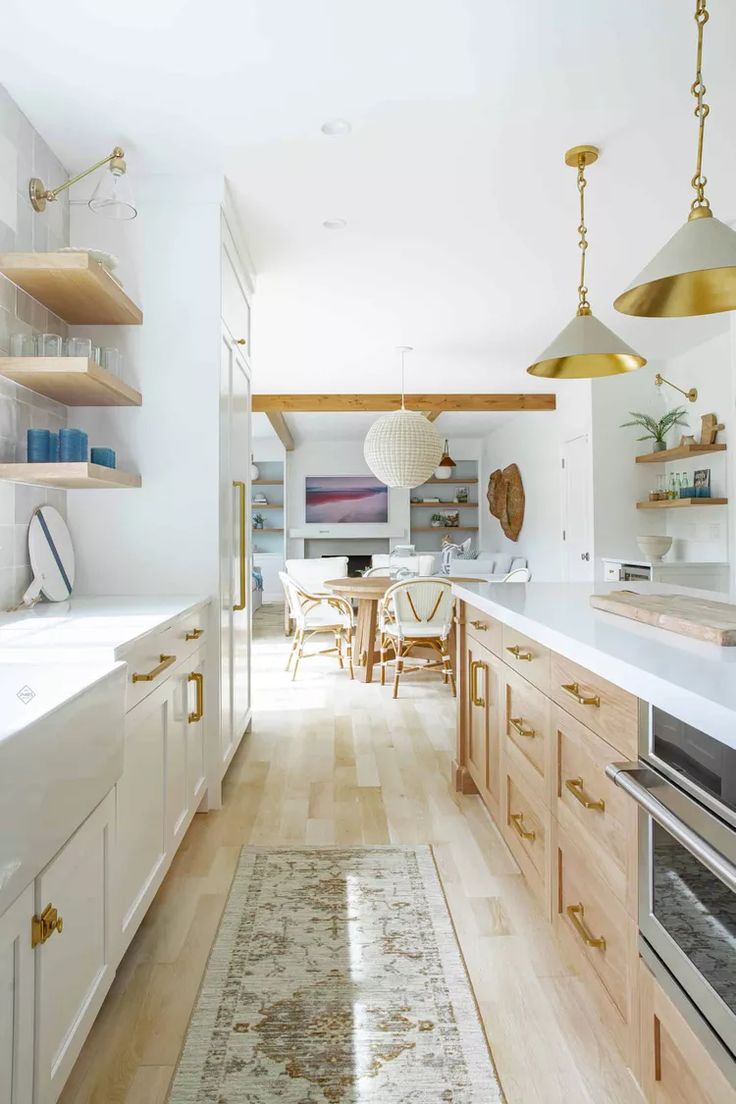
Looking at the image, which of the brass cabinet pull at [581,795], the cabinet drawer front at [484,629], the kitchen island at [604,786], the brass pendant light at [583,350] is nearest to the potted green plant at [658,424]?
the brass pendant light at [583,350]

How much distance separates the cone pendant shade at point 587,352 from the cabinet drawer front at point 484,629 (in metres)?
0.84

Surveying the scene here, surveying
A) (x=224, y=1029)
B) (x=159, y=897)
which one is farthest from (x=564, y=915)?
(x=159, y=897)

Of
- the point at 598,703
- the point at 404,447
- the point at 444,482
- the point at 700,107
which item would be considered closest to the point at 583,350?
the point at 700,107

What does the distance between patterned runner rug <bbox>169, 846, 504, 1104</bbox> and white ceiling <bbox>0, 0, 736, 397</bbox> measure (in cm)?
253

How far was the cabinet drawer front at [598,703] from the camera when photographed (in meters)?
1.26

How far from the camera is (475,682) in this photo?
2.73 meters

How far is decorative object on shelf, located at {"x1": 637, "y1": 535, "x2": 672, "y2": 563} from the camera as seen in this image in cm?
553

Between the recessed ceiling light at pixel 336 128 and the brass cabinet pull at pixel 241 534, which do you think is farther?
the brass cabinet pull at pixel 241 534

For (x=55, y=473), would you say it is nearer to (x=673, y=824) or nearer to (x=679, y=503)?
(x=673, y=824)

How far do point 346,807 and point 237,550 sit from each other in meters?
1.25

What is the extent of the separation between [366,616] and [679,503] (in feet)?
8.34

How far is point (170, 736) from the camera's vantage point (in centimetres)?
214

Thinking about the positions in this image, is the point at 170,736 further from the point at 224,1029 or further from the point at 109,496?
the point at 109,496

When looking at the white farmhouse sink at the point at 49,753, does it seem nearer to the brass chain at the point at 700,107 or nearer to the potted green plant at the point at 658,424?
the brass chain at the point at 700,107
